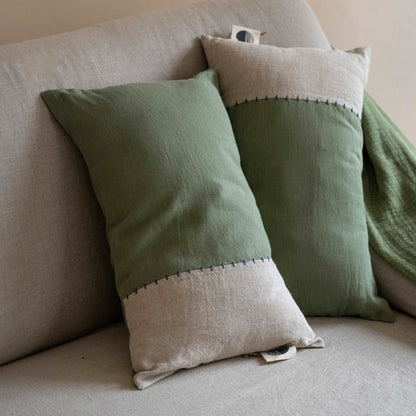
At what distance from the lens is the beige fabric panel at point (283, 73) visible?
1.19 metres

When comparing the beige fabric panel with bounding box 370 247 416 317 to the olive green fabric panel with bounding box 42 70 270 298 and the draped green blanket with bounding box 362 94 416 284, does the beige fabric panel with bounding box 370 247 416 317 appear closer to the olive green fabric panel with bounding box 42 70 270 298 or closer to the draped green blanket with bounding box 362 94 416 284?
the draped green blanket with bounding box 362 94 416 284

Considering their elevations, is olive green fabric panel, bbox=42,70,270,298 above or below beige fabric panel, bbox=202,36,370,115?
below

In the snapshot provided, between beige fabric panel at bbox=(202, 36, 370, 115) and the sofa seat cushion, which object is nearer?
the sofa seat cushion

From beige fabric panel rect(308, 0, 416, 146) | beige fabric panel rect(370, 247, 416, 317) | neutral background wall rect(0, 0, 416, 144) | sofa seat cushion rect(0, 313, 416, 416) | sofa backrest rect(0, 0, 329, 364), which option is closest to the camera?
sofa seat cushion rect(0, 313, 416, 416)

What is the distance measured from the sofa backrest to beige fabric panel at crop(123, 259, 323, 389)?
0.53ft

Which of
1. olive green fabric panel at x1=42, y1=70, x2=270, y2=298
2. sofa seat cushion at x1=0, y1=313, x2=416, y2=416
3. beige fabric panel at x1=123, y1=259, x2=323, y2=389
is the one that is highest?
olive green fabric panel at x1=42, y1=70, x2=270, y2=298

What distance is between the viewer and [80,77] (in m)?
1.14

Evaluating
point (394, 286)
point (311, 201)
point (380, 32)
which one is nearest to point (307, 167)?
point (311, 201)

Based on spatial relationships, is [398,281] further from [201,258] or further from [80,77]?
[80,77]

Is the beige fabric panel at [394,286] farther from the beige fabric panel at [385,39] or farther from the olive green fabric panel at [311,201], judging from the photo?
the beige fabric panel at [385,39]

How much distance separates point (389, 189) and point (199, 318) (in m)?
0.57

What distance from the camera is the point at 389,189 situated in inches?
50.4

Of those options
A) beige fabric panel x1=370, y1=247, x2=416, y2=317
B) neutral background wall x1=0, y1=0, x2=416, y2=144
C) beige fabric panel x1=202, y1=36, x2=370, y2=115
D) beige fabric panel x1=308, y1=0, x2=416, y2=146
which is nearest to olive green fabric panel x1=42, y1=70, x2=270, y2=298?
beige fabric panel x1=202, y1=36, x2=370, y2=115

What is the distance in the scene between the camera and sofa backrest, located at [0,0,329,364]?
3.44 ft
